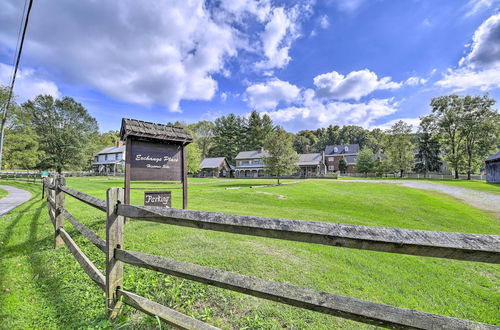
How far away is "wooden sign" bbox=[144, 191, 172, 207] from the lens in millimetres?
6867

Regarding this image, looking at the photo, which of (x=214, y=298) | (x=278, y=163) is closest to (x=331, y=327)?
(x=214, y=298)

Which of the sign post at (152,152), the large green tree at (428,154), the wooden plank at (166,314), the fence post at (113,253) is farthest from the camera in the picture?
the large green tree at (428,154)

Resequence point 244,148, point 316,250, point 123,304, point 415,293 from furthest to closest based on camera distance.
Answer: point 244,148
point 316,250
point 415,293
point 123,304

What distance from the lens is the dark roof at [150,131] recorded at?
6482 millimetres

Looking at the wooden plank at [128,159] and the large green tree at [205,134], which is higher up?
the large green tree at [205,134]

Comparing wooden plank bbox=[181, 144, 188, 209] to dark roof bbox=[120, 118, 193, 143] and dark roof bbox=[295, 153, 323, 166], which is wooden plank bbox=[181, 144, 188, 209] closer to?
dark roof bbox=[120, 118, 193, 143]

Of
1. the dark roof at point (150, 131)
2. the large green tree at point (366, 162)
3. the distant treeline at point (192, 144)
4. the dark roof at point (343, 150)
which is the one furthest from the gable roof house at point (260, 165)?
the dark roof at point (150, 131)

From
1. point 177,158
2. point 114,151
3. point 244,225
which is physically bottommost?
point 244,225

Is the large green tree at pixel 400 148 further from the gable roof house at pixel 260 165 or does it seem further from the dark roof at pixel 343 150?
the gable roof house at pixel 260 165

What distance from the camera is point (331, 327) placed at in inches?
111

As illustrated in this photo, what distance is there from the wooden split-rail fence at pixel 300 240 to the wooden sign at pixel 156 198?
425 cm

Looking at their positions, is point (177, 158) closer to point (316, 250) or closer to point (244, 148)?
point (316, 250)

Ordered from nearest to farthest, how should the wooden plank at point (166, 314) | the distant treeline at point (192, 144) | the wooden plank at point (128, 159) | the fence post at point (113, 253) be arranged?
the wooden plank at point (166, 314)
the fence post at point (113, 253)
the wooden plank at point (128, 159)
the distant treeline at point (192, 144)

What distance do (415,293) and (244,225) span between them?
3923 millimetres
